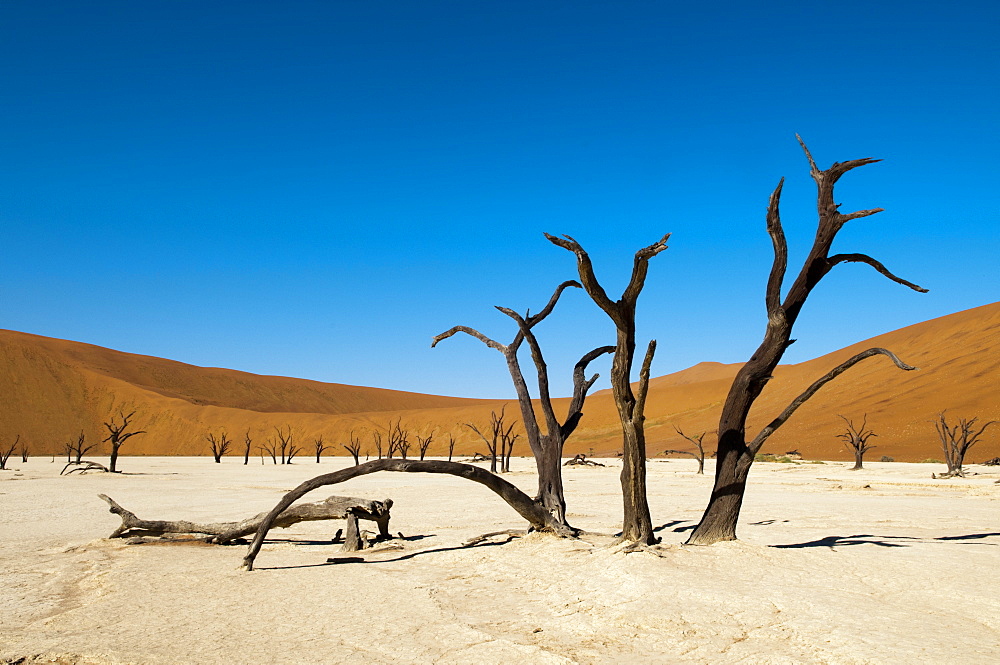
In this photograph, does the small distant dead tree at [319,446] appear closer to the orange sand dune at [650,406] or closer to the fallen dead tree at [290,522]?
the orange sand dune at [650,406]

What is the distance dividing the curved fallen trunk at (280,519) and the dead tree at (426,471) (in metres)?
0.63

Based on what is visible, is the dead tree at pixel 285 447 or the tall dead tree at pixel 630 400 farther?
the dead tree at pixel 285 447

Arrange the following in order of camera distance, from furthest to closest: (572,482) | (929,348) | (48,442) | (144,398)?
(144,398) → (48,442) → (929,348) → (572,482)

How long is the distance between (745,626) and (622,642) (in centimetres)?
95

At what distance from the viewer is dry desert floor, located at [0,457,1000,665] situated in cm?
475

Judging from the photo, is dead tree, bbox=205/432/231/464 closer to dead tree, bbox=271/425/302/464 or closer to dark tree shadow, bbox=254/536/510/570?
dead tree, bbox=271/425/302/464

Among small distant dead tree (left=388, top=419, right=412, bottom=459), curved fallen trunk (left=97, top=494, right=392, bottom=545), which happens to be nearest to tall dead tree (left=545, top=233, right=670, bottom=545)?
curved fallen trunk (left=97, top=494, right=392, bottom=545)

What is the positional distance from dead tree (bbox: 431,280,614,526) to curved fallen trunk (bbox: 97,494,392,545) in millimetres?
2064

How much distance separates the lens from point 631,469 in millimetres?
7480

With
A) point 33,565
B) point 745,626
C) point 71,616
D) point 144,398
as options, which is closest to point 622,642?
point 745,626

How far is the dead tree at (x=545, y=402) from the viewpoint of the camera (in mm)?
9133

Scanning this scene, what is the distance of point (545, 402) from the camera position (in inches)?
377

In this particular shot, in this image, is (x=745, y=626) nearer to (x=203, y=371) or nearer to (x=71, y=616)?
(x=71, y=616)

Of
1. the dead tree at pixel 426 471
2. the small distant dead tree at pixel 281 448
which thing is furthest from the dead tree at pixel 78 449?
the dead tree at pixel 426 471
